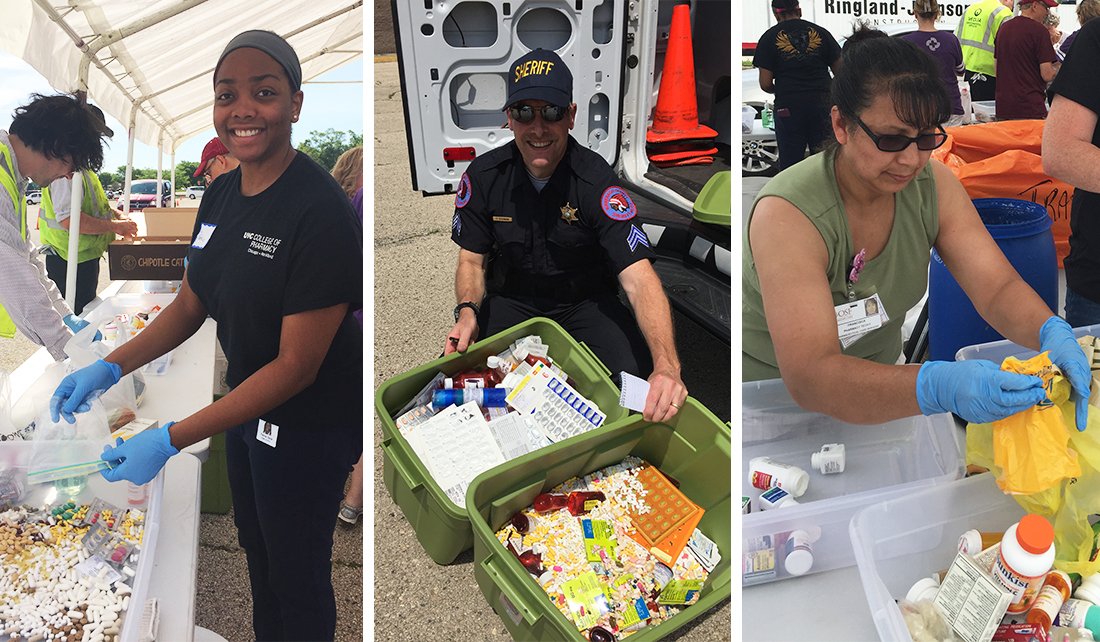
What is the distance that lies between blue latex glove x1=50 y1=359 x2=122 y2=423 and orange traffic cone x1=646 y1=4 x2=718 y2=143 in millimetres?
3002

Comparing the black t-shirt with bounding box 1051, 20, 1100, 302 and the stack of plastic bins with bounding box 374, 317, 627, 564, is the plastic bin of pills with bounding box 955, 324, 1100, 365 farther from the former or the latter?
the stack of plastic bins with bounding box 374, 317, 627, 564

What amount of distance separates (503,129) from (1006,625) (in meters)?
2.70

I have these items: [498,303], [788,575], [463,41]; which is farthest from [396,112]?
[788,575]

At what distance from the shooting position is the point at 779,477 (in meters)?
1.64

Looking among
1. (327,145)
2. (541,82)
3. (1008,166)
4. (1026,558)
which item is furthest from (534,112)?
(1026,558)

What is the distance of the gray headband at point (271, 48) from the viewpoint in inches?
61.7

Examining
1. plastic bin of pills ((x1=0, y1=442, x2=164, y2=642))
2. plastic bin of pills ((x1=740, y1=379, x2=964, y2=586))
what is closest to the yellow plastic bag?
plastic bin of pills ((x1=740, y1=379, x2=964, y2=586))

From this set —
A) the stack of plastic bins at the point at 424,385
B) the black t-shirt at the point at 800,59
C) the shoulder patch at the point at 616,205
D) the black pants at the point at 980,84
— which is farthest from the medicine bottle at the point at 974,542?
the black pants at the point at 980,84

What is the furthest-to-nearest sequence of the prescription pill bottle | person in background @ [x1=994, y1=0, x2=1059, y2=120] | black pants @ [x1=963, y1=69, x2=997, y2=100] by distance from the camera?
black pants @ [x1=963, y1=69, x2=997, y2=100], person in background @ [x1=994, y1=0, x2=1059, y2=120], the prescription pill bottle

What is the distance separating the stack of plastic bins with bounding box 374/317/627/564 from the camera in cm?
206

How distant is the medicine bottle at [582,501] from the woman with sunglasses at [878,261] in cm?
66

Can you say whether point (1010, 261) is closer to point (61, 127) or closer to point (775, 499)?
point (775, 499)

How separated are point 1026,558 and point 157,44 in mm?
1826

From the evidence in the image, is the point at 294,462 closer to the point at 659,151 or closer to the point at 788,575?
the point at 788,575
